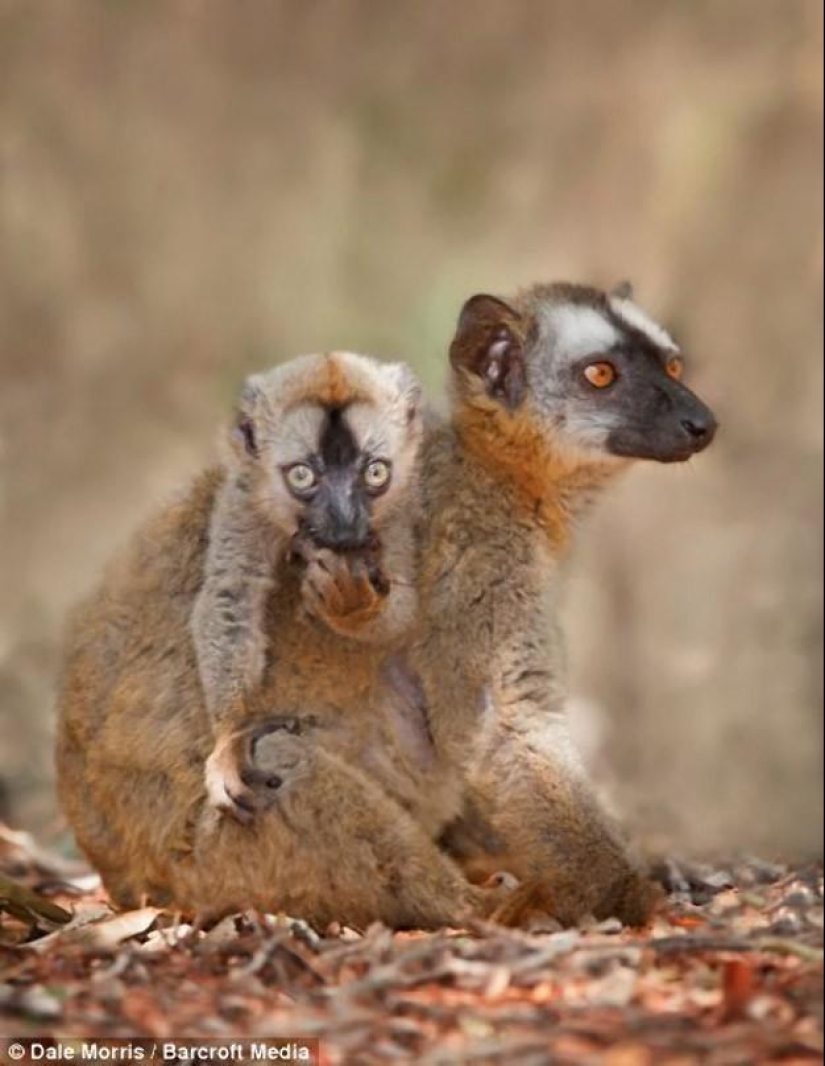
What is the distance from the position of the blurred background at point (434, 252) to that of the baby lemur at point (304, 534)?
210 inches

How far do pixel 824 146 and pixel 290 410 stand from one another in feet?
23.0

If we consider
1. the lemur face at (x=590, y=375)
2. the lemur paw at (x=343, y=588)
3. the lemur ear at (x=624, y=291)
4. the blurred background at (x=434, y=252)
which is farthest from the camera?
the blurred background at (x=434, y=252)

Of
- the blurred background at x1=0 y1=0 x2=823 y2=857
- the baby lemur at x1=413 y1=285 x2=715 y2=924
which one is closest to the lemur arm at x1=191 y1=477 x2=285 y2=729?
the baby lemur at x1=413 y1=285 x2=715 y2=924

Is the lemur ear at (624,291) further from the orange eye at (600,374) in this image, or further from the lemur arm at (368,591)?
the lemur arm at (368,591)

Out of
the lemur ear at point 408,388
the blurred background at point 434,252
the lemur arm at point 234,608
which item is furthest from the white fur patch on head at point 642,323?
the blurred background at point 434,252

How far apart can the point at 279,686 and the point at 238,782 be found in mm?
440

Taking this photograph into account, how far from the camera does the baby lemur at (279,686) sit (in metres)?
5.97

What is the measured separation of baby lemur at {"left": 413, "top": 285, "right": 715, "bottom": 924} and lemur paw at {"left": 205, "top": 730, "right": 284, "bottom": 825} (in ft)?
2.07

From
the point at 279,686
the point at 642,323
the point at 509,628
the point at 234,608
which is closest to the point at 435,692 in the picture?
the point at 509,628

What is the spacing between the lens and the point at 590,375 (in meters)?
6.55

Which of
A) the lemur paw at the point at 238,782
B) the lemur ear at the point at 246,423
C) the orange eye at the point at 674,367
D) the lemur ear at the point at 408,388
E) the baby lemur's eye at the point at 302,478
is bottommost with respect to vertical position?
the lemur paw at the point at 238,782

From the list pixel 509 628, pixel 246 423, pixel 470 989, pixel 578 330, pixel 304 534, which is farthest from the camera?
pixel 578 330

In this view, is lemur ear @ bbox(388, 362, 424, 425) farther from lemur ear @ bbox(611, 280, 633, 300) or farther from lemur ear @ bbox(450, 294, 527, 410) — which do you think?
lemur ear @ bbox(611, 280, 633, 300)

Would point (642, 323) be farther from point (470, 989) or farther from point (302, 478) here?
point (470, 989)
